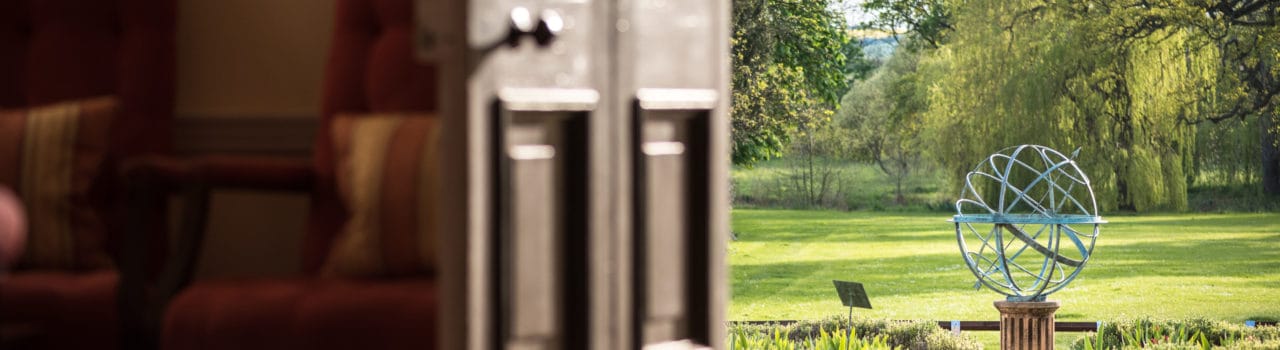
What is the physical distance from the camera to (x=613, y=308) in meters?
1.18

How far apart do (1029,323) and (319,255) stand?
3.75 m

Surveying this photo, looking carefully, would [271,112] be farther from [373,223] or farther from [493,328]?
[493,328]

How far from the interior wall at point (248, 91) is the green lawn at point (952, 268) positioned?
15.4ft

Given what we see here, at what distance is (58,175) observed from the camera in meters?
1.63

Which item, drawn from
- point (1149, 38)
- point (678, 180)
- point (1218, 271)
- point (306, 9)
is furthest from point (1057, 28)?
point (678, 180)

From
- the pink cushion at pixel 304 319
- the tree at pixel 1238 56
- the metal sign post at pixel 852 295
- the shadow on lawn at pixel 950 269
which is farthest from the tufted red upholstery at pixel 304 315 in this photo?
the tree at pixel 1238 56

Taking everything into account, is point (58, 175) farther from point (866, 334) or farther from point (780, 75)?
point (866, 334)

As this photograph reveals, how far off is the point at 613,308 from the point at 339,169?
1.76 ft

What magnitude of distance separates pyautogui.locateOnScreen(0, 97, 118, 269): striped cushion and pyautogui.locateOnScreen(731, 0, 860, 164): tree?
466 centimetres

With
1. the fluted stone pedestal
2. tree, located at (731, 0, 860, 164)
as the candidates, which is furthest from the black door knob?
tree, located at (731, 0, 860, 164)

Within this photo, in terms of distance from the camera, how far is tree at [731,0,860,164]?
20.3 ft

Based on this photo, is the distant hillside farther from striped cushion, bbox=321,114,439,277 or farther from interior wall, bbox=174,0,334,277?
striped cushion, bbox=321,114,439,277

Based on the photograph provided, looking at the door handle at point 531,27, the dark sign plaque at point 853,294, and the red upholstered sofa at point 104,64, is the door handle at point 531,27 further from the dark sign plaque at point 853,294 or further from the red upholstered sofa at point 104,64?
the dark sign plaque at point 853,294

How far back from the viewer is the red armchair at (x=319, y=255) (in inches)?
48.6
